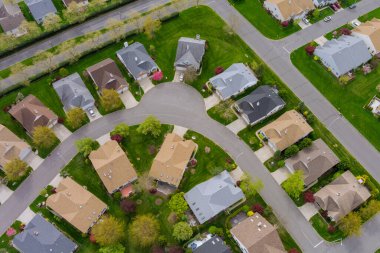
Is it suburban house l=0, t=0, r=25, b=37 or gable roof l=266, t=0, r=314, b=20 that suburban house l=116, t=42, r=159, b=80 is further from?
gable roof l=266, t=0, r=314, b=20

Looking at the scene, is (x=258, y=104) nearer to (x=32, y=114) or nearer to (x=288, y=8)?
(x=288, y=8)

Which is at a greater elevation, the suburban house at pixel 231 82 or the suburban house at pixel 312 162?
the suburban house at pixel 231 82

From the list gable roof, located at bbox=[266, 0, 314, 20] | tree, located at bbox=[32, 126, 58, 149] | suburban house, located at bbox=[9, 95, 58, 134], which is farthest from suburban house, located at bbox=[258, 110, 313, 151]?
suburban house, located at bbox=[9, 95, 58, 134]

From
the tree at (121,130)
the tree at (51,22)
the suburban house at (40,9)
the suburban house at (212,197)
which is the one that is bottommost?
the suburban house at (212,197)

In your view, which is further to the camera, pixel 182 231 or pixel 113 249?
pixel 182 231

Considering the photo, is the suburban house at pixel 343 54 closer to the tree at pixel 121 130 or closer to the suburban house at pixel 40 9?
the tree at pixel 121 130

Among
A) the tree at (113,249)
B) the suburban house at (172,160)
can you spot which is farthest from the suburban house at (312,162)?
the tree at (113,249)

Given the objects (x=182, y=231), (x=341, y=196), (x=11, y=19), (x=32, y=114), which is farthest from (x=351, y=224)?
(x=11, y=19)
